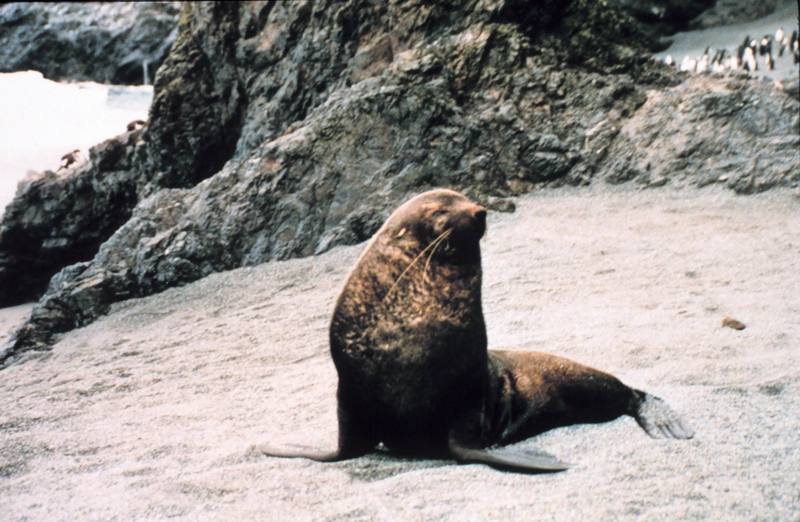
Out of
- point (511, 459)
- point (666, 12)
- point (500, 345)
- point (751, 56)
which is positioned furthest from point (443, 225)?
point (666, 12)

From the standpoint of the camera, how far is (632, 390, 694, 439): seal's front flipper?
2320mm

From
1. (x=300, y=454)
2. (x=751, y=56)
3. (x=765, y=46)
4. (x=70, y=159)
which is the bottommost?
(x=70, y=159)

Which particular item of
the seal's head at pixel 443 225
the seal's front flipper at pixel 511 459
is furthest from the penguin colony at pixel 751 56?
the seal's front flipper at pixel 511 459

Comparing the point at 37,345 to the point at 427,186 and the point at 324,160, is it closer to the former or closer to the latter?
the point at 324,160

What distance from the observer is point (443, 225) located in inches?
93.4

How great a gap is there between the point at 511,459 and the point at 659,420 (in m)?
0.58

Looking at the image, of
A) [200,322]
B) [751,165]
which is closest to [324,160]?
[200,322]

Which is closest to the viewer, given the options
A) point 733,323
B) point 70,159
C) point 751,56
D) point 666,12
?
point 733,323

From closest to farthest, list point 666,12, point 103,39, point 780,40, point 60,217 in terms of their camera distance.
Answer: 1. point 60,217
2. point 780,40
3. point 103,39
4. point 666,12

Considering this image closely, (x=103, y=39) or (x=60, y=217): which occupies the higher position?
(x=103, y=39)

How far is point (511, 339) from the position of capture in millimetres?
3676

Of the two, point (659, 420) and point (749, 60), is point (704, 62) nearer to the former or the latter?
point (749, 60)

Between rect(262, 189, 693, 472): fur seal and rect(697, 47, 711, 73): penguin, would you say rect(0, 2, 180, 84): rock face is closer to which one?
rect(697, 47, 711, 73): penguin

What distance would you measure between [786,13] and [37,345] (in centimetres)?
1620
